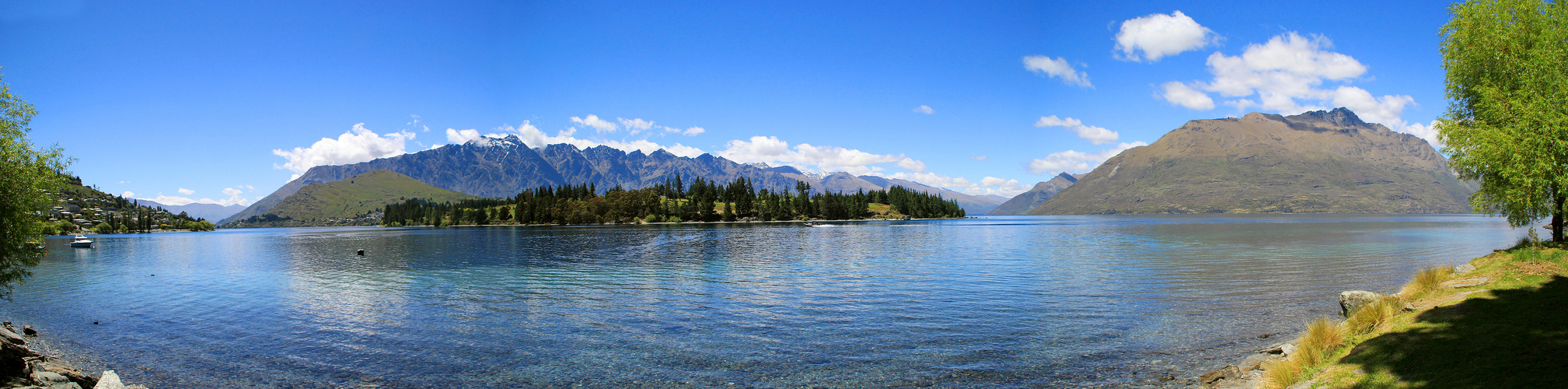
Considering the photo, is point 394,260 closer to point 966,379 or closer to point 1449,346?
point 966,379

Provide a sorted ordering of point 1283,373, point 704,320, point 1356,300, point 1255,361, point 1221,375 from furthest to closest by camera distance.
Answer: point 704,320 < point 1356,300 < point 1255,361 < point 1221,375 < point 1283,373

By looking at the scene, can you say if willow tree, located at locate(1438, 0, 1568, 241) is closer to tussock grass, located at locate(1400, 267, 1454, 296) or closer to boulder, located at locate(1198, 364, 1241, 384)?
tussock grass, located at locate(1400, 267, 1454, 296)

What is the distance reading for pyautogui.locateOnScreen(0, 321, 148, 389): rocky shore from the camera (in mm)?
14664

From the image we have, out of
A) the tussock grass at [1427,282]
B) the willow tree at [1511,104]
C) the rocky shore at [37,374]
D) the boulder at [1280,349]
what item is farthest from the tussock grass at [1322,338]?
the rocky shore at [37,374]

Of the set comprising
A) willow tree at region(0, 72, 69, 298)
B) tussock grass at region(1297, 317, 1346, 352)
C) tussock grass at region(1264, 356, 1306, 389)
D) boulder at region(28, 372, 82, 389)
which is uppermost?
willow tree at region(0, 72, 69, 298)

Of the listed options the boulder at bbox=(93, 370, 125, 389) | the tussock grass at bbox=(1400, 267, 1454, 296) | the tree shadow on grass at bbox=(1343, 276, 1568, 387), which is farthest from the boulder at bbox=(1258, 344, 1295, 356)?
the boulder at bbox=(93, 370, 125, 389)

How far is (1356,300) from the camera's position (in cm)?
1911

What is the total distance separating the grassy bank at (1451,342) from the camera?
35.0 ft

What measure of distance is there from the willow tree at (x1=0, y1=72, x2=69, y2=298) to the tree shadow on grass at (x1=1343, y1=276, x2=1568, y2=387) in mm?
37906

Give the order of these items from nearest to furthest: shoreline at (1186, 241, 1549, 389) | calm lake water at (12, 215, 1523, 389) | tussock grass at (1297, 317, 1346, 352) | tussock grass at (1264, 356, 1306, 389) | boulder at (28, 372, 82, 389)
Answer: shoreline at (1186, 241, 1549, 389)
tussock grass at (1264, 356, 1306, 389)
tussock grass at (1297, 317, 1346, 352)
boulder at (28, 372, 82, 389)
calm lake water at (12, 215, 1523, 389)

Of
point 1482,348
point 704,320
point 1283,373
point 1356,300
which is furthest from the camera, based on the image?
point 704,320

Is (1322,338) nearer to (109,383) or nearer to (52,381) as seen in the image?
(109,383)

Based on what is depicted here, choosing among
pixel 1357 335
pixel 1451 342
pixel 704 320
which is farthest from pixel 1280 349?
pixel 704 320

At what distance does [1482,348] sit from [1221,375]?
171 inches
